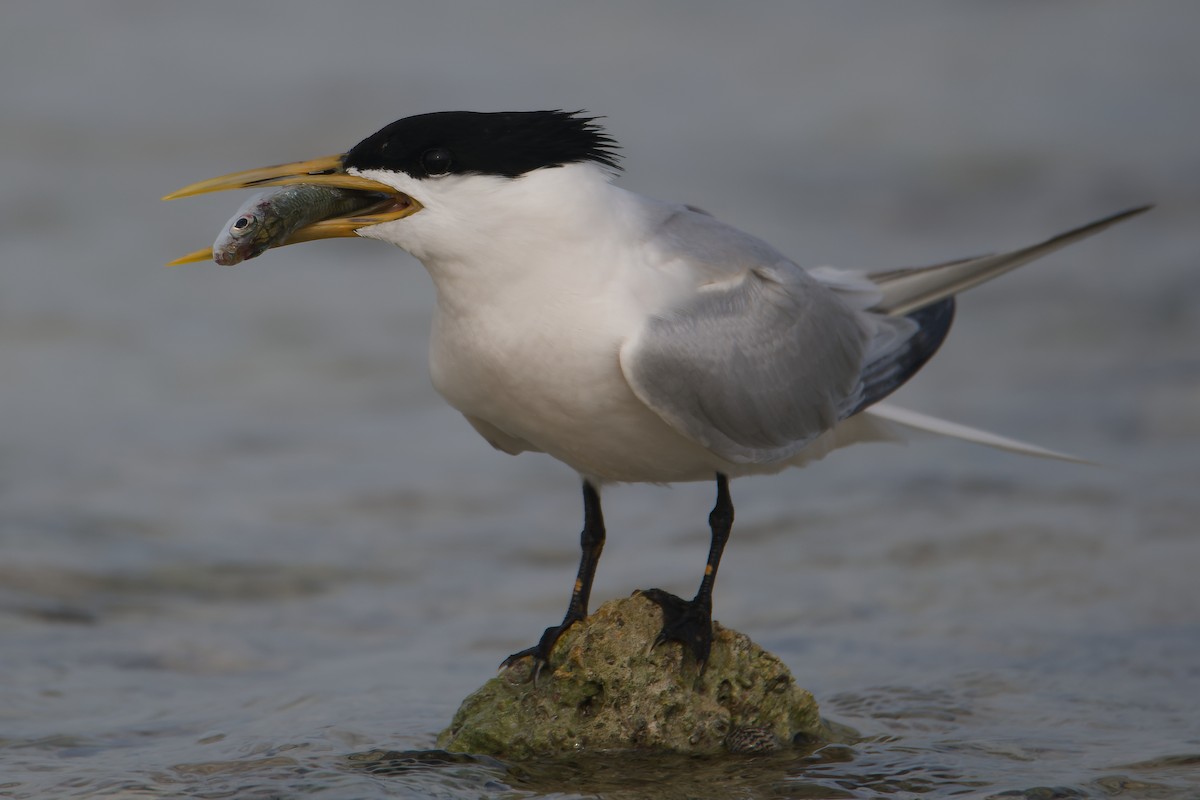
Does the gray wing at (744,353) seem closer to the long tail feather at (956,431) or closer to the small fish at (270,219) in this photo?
the long tail feather at (956,431)

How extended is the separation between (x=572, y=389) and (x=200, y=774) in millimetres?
1626

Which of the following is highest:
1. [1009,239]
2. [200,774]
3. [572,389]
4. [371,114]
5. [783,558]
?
[371,114]

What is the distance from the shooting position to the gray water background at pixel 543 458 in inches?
211

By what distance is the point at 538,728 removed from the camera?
4672 millimetres

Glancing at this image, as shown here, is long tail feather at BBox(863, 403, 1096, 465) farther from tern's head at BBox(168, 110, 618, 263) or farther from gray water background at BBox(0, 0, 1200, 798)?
tern's head at BBox(168, 110, 618, 263)

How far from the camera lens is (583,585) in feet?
16.7

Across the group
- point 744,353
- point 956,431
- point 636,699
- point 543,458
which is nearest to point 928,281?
point 956,431

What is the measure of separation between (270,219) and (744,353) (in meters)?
1.52

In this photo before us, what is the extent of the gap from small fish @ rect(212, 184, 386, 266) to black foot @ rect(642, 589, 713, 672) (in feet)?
5.04

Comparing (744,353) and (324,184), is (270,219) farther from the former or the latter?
(744,353)

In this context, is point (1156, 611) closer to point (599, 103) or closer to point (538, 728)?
point (538, 728)

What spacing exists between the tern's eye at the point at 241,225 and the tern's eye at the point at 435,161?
51 cm

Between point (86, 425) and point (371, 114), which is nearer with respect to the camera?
point (86, 425)

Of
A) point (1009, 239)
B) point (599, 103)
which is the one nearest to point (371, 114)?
point (599, 103)
